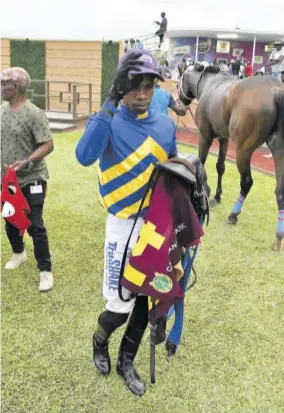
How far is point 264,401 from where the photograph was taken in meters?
2.21

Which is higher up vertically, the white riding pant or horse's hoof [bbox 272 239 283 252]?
the white riding pant

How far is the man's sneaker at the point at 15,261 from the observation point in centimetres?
350

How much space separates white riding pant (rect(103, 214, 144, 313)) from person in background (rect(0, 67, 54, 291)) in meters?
1.18

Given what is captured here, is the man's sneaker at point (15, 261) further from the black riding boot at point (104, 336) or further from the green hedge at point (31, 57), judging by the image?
the green hedge at point (31, 57)

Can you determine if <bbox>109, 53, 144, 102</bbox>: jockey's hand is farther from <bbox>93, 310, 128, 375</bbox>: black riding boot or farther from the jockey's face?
<bbox>93, 310, 128, 375</bbox>: black riding boot

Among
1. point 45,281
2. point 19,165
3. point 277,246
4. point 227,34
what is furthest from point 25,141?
point 227,34

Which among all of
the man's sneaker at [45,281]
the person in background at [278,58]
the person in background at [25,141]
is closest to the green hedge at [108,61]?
the person in background at [278,58]

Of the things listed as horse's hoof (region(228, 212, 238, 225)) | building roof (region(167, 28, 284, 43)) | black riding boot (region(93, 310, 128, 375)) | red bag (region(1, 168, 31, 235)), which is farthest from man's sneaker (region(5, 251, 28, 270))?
building roof (region(167, 28, 284, 43))

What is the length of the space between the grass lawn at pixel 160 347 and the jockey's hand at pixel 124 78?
1609mm

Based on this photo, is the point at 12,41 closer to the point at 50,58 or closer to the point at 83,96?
the point at 50,58

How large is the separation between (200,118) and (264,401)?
3.85m

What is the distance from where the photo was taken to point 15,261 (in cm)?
353

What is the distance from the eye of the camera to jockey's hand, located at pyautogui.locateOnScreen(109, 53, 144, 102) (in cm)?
169

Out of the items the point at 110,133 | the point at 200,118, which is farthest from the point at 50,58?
the point at 110,133
